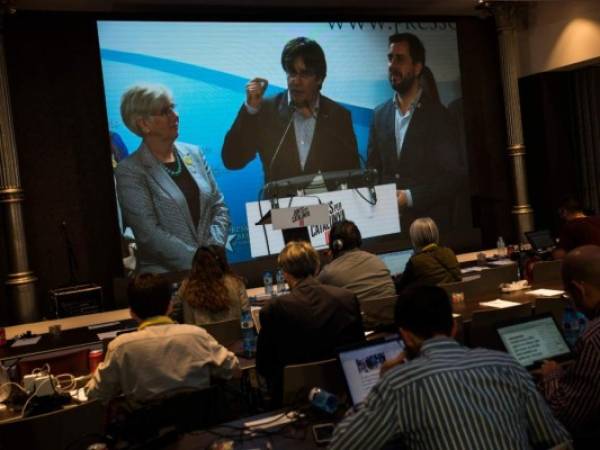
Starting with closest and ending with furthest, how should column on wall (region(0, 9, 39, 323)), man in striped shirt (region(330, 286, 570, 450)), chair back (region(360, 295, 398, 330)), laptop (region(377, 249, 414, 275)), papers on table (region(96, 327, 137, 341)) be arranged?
man in striped shirt (region(330, 286, 570, 450)), chair back (region(360, 295, 398, 330)), papers on table (region(96, 327, 137, 341)), column on wall (region(0, 9, 39, 323)), laptop (region(377, 249, 414, 275))

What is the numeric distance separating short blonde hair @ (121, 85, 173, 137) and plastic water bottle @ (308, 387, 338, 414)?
5.25m

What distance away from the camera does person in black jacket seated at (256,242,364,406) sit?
2.84 meters

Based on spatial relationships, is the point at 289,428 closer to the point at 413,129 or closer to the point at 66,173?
the point at 66,173

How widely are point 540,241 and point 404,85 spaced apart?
311 centimetres

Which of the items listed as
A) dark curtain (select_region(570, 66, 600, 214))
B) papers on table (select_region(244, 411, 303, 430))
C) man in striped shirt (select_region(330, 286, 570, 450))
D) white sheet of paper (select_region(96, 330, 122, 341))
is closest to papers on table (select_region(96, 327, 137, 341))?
white sheet of paper (select_region(96, 330, 122, 341))

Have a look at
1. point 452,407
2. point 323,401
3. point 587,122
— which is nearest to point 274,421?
point 323,401

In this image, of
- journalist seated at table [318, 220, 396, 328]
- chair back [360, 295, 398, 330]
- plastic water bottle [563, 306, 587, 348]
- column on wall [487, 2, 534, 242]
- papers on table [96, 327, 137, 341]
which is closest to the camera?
plastic water bottle [563, 306, 587, 348]

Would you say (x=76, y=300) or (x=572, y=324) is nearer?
(x=572, y=324)

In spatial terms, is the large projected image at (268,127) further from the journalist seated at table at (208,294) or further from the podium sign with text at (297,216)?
the journalist seated at table at (208,294)

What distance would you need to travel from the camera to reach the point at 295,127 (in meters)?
7.86

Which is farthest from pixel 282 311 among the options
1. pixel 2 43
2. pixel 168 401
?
pixel 2 43

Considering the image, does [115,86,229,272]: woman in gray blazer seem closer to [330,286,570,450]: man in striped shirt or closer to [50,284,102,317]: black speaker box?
[50,284,102,317]: black speaker box

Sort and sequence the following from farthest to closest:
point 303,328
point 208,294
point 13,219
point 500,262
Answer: point 13,219, point 500,262, point 208,294, point 303,328

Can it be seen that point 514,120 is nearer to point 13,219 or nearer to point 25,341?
point 13,219
